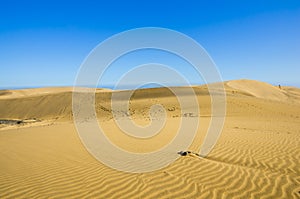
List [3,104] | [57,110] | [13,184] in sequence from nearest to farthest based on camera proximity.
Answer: [13,184]
[57,110]
[3,104]

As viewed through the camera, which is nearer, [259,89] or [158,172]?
[158,172]

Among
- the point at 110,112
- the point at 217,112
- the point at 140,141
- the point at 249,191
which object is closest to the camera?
the point at 249,191

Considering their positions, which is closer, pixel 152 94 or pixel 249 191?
pixel 249 191

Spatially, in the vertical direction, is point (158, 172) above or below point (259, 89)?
below

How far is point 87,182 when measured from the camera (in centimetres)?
527

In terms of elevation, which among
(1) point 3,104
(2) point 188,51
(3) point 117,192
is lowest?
(3) point 117,192

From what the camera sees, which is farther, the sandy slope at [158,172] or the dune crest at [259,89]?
the dune crest at [259,89]

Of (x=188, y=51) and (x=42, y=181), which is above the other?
(x=188, y=51)

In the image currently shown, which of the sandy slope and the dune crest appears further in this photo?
the dune crest

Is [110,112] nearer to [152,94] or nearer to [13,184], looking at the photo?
[152,94]

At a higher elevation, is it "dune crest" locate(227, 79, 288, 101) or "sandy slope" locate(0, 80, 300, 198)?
"dune crest" locate(227, 79, 288, 101)

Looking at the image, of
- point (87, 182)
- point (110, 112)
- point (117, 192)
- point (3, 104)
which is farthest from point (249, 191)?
point (3, 104)

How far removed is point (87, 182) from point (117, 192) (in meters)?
0.98

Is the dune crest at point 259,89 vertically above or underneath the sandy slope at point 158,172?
above
